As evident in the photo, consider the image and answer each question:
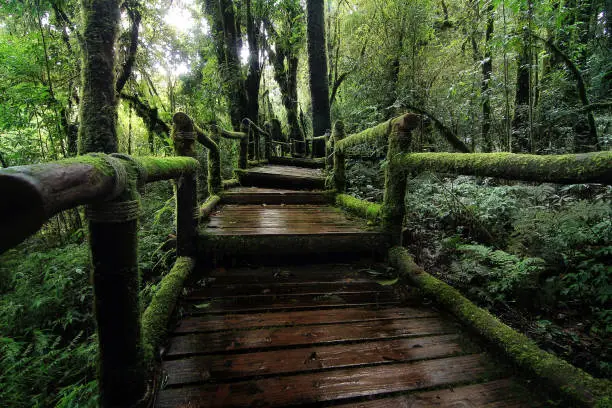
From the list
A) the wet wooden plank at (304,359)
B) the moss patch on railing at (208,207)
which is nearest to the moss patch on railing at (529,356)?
the wet wooden plank at (304,359)

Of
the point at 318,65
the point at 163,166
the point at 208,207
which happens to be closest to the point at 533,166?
the point at 163,166

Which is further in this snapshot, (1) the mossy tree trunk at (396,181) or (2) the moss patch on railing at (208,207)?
(2) the moss patch on railing at (208,207)

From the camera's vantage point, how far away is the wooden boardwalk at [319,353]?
1.28 meters

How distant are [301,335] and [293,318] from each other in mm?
189

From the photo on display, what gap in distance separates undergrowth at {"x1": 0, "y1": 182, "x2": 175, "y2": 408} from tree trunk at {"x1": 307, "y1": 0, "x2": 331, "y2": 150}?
523cm

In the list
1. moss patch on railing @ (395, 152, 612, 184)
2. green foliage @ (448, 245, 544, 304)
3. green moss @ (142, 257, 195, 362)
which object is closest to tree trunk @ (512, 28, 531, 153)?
green foliage @ (448, 245, 544, 304)

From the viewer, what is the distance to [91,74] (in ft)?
13.3

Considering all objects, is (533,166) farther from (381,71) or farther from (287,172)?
(381,71)

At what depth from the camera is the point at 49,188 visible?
0.64 metres

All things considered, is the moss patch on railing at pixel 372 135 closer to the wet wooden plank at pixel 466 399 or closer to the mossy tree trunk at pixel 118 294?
the wet wooden plank at pixel 466 399

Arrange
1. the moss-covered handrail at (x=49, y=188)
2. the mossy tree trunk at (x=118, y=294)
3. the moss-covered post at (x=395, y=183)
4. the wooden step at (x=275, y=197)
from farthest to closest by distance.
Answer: the wooden step at (x=275, y=197) → the moss-covered post at (x=395, y=183) → the mossy tree trunk at (x=118, y=294) → the moss-covered handrail at (x=49, y=188)

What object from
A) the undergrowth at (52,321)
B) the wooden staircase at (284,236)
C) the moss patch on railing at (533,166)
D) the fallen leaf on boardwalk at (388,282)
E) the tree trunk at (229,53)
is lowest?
the undergrowth at (52,321)

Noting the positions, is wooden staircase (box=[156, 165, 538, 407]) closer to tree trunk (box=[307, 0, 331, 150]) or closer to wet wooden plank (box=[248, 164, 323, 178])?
wet wooden plank (box=[248, 164, 323, 178])

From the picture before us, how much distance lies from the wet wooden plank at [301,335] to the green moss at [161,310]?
99 millimetres
